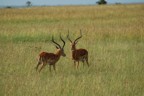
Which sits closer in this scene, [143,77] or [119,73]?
[143,77]

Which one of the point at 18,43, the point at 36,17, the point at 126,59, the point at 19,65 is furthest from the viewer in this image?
the point at 36,17

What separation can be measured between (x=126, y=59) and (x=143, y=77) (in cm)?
253

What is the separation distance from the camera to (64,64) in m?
10.8

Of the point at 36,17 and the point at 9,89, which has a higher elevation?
the point at 36,17

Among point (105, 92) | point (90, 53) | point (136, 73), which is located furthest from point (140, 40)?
point (105, 92)

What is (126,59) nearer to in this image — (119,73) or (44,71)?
(119,73)

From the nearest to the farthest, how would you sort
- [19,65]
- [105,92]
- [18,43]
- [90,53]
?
[105,92] < [19,65] < [90,53] < [18,43]

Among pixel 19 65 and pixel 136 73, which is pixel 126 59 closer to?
pixel 136 73

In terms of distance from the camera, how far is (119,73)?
945cm

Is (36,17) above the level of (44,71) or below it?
above

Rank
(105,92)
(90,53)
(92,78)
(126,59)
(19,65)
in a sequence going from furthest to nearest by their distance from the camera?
(90,53), (126,59), (19,65), (92,78), (105,92)

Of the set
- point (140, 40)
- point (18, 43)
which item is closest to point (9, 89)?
point (18, 43)

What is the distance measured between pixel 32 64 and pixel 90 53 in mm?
2720


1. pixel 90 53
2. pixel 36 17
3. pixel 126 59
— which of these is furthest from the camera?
pixel 36 17
